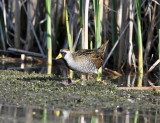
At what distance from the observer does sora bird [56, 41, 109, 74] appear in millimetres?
6341

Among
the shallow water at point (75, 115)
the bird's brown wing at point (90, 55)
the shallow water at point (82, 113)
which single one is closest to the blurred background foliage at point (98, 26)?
the bird's brown wing at point (90, 55)

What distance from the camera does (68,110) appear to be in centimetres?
454

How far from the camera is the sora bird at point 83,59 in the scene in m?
6.34

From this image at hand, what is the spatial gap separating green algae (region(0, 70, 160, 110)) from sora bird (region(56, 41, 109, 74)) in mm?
266

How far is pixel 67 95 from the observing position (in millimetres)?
5344

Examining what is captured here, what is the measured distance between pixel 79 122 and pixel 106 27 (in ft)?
16.6

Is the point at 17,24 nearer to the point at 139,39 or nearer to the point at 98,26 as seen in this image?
the point at 98,26

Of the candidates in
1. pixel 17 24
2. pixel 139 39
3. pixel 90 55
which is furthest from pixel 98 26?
pixel 17 24

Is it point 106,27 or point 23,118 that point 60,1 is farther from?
point 23,118

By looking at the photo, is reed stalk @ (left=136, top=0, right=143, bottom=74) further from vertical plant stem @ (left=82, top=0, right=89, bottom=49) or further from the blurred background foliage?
vertical plant stem @ (left=82, top=0, right=89, bottom=49)

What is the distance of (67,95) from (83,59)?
4.34 feet

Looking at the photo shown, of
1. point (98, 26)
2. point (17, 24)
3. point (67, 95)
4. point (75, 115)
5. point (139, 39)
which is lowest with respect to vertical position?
point (75, 115)

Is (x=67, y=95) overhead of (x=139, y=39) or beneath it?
beneath

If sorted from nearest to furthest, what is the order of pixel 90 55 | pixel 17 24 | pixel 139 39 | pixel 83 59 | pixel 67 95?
1. pixel 67 95
2. pixel 83 59
3. pixel 90 55
4. pixel 139 39
5. pixel 17 24
